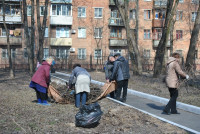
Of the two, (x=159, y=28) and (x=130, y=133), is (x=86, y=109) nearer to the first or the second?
(x=130, y=133)

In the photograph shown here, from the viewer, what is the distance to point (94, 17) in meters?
47.2

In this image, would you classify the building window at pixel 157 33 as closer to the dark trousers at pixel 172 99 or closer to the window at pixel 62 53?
the window at pixel 62 53

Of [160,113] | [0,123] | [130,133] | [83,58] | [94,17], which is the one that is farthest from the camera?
[94,17]

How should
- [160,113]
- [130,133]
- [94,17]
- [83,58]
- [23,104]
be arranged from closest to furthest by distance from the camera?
[130,133]
[160,113]
[23,104]
[83,58]
[94,17]

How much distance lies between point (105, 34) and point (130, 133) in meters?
41.5

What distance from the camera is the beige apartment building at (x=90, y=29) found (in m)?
43.9

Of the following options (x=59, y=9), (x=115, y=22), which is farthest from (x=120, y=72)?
(x=115, y=22)

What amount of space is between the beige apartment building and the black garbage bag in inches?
1350

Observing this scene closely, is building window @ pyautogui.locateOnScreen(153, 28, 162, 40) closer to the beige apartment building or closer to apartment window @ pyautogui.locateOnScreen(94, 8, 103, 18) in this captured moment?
the beige apartment building

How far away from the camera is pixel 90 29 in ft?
151

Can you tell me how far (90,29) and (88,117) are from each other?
130 feet

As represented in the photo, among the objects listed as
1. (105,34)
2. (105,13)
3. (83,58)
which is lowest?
(83,58)

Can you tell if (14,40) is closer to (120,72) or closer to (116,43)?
(116,43)

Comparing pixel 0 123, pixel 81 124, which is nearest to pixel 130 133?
pixel 81 124
